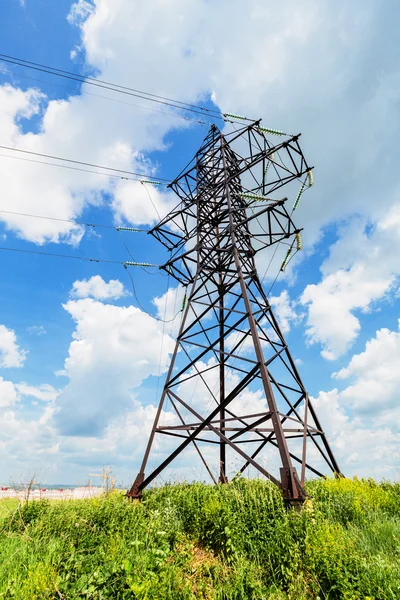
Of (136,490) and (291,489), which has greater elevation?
(136,490)

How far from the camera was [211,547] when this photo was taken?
6.44m

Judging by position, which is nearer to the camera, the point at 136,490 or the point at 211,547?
the point at 211,547

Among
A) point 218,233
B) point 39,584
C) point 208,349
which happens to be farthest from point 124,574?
point 218,233

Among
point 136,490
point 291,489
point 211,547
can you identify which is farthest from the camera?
point 136,490

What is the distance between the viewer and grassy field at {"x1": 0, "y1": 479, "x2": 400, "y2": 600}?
4770 mm

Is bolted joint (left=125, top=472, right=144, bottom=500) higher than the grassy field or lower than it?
higher

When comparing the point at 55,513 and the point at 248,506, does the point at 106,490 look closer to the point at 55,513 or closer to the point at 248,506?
the point at 55,513

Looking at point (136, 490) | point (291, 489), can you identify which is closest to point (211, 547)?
point (291, 489)

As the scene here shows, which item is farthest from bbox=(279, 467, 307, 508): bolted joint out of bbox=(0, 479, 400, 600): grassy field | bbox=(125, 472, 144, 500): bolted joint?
bbox=(125, 472, 144, 500): bolted joint

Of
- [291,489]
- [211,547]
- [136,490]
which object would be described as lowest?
[211,547]

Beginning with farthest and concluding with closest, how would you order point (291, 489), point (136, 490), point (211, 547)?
1. point (136, 490)
2. point (291, 489)
3. point (211, 547)

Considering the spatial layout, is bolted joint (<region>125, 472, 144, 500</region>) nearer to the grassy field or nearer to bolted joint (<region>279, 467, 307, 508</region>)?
the grassy field

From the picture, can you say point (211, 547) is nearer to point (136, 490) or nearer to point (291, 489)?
point (291, 489)

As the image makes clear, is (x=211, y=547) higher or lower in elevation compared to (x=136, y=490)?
lower
